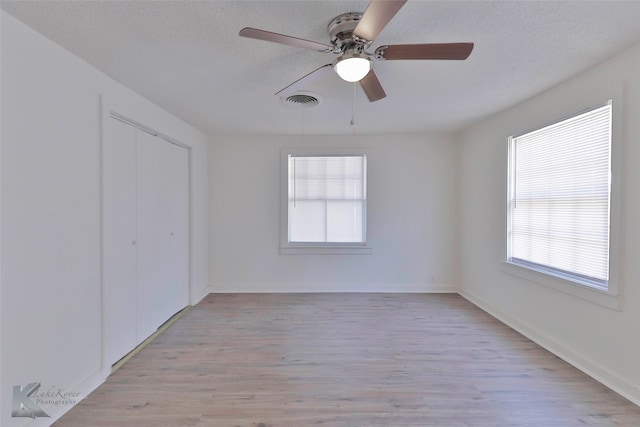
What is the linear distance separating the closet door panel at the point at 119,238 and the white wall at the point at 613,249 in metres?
Answer: 3.89

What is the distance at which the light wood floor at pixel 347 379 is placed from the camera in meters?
1.85

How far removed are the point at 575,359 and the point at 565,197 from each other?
1389 millimetres

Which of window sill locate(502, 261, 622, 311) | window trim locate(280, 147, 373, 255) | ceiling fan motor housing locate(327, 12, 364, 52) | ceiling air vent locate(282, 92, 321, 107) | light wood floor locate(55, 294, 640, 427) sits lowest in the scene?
light wood floor locate(55, 294, 640, 427)

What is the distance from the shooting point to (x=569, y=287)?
8.04 ft

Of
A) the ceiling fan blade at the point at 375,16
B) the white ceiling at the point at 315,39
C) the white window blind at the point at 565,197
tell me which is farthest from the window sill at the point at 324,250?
the ceiling fan blade at the point at 375,16

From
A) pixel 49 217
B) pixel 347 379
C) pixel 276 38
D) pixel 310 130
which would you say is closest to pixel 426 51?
pixel 276 38

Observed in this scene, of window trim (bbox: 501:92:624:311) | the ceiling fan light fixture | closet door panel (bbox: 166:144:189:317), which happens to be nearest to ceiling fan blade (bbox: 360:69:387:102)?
the ceiling fan light fixture

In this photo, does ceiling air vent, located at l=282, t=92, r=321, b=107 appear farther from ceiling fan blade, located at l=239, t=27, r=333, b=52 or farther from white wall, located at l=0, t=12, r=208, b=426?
white wall, located at l=0, t=12, r=208, b=426

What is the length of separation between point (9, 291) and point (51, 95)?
4.02ft

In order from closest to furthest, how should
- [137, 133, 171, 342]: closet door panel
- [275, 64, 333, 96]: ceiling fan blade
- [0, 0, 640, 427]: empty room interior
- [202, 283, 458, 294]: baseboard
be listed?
[0, 0, 640, 427]: empty room interior, [275, 64, 333, 96]: ceiling fan blade, [137, 133, 171, 342]: closet door panel, [202, 283, 458, 294]: baseboard

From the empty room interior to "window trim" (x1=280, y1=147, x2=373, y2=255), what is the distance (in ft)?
1.83

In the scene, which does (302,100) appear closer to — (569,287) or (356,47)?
(356,47)

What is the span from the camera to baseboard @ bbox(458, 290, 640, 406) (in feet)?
6.55

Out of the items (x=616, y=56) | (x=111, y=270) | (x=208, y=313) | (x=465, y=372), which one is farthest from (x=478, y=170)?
(x=111, y=270)
